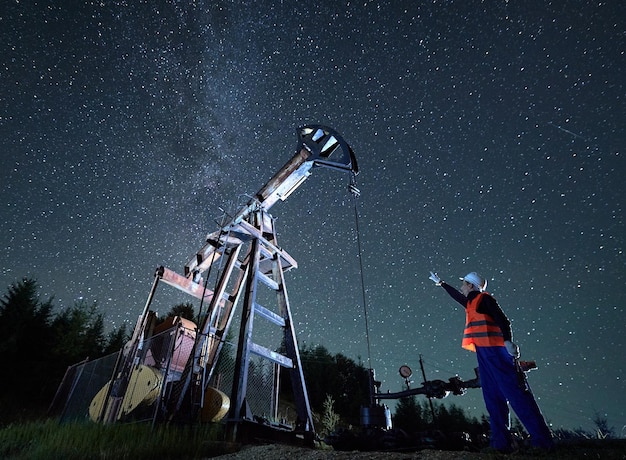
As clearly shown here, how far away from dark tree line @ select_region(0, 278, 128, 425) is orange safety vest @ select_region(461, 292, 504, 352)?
36.5 metres

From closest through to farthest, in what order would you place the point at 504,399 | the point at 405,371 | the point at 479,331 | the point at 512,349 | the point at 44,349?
the point at 512,349
the point at 504,399
the point at 479,331
the point at 405,371
the point at 44,349

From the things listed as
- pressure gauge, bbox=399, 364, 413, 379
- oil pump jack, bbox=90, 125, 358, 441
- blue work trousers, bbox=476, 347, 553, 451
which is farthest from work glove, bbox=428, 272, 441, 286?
oil pump jack, bbox=90, 125, 358, 441

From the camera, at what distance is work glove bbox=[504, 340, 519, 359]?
13.8 feet

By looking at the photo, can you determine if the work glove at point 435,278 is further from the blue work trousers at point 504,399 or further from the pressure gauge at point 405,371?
the pressure gauge at point 405,371

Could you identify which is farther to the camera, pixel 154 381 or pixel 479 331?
pixel 154 381

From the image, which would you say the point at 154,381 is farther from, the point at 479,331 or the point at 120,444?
the point at 479,331

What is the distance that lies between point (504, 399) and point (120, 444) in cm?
522

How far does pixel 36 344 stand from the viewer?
34750mm

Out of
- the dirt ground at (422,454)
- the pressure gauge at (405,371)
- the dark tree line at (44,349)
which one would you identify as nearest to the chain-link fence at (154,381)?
the dirt ground at (422,454)

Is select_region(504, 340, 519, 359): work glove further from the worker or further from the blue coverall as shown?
the blue coverall

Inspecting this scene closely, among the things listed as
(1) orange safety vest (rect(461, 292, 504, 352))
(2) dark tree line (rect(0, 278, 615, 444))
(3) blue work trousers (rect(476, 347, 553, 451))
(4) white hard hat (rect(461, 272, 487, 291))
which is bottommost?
(3) blue work trousers (rect(476, 347, 553, 451))

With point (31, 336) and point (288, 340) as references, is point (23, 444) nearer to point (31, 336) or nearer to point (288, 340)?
point (288, 340)

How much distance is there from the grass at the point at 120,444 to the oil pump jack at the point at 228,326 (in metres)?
0.98

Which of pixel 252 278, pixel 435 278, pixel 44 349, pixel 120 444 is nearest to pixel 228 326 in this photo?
pixel 252 278
